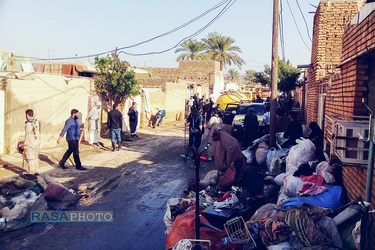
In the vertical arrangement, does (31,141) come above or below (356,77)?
below

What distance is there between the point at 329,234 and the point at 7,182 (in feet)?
19.9

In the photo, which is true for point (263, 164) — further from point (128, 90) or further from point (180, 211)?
point (128, 90)

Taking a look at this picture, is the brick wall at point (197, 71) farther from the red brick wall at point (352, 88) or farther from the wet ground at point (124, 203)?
the red brick wall at point (352, 88)

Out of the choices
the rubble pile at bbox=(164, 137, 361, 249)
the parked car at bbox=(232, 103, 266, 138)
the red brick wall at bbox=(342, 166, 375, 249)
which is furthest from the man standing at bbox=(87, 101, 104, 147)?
the red brick wall at bbox=(342, 166, 375, 249)

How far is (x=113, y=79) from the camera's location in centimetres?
1489

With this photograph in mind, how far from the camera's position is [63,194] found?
22.9ft

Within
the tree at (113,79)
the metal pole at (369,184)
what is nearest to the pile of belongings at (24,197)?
the metal pole at (369,184)

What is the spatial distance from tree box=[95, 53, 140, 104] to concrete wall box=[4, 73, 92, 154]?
689 mm

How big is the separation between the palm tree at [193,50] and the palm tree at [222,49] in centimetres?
74

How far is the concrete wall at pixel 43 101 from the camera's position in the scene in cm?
1033

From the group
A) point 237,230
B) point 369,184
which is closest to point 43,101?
point 237,230

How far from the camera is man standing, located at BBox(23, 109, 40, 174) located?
812 centimetres

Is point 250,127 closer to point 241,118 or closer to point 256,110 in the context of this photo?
point 241,118

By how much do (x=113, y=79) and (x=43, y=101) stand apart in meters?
3.79
